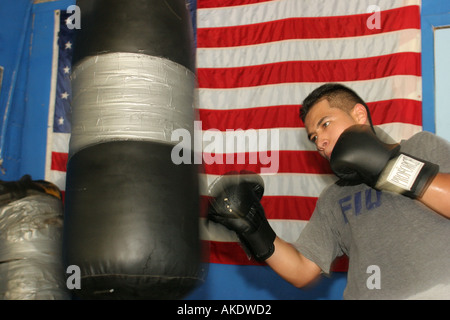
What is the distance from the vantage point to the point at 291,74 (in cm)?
250

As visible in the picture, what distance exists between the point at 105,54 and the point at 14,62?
6.46ft

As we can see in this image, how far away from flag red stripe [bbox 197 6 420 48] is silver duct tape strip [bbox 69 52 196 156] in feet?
3.99

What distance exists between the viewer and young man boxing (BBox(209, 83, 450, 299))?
128 centimetres

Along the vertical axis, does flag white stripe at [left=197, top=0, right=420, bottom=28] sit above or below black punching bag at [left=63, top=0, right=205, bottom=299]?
above

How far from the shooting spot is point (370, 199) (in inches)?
59.6

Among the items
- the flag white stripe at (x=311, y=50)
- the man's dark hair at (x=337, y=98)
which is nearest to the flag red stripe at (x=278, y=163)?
the flag white stripe at (x=311, y=50)

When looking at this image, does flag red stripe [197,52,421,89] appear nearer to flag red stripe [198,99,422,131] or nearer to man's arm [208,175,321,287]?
flag red stripe [198,99,422,131]

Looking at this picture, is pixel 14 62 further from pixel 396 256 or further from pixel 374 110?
pixel 396 256

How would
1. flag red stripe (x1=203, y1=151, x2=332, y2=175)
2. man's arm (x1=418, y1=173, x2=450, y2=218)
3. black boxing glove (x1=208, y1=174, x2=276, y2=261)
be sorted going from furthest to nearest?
flag red stripe (x1=203, y1=151, x2=332, y2=175), black boxing glove (x1=208, y1=174, x2=276, y2=261), man's arm (x1=418, y1=173, x2=450, y2=218)

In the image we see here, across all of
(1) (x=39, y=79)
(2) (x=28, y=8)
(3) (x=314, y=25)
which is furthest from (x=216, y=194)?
(2) (x=28, y=8)

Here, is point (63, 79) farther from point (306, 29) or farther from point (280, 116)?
point (306, 29)

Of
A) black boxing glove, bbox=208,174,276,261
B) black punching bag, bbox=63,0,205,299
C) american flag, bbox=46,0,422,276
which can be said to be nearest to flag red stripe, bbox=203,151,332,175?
american flag, bbox=46,0,422,276

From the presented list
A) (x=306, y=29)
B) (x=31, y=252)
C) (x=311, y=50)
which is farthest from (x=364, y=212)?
(x=31, y=252)
